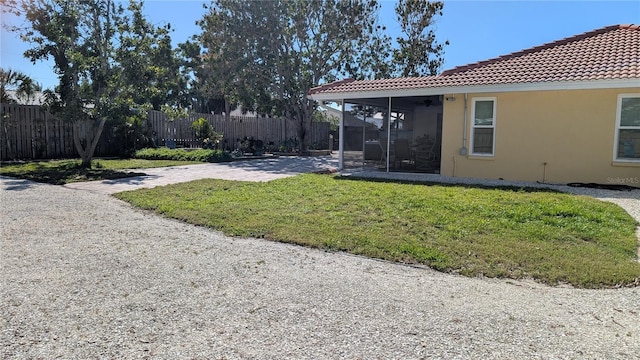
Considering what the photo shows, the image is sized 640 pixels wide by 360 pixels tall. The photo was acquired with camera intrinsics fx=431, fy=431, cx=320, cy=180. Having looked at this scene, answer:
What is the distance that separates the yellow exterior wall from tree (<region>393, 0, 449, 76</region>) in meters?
14.6

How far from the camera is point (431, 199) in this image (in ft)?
26.0

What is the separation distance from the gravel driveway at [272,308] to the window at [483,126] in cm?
800

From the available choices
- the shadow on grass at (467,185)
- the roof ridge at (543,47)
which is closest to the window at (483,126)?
the roof ridge at (543,47)

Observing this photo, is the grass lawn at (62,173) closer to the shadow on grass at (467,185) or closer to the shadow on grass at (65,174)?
the shadow on grass at (65,174)

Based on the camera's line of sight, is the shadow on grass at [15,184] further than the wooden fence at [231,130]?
No

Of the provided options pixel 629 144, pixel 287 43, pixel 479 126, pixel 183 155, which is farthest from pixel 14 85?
pixel 629 144

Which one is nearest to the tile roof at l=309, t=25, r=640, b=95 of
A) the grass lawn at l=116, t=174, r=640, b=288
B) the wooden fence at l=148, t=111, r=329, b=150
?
the grass lawn at l=116, t=174, r=640, b=288

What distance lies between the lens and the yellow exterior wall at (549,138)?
34.1 feet

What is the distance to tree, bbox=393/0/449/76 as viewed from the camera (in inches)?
998

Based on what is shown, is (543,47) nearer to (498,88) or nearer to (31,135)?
(498,88)

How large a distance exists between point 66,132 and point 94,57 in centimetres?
683

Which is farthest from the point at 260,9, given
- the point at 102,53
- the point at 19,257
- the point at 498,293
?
the point at 498,293

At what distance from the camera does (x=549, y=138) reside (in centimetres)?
1098

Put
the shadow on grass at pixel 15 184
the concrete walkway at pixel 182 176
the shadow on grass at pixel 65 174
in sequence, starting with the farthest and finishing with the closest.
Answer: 1. the shadow on grass at pixel 65 174
2. the concrete walkway at pixel 182 176
3. the shadow on grass at pixel 15 184
